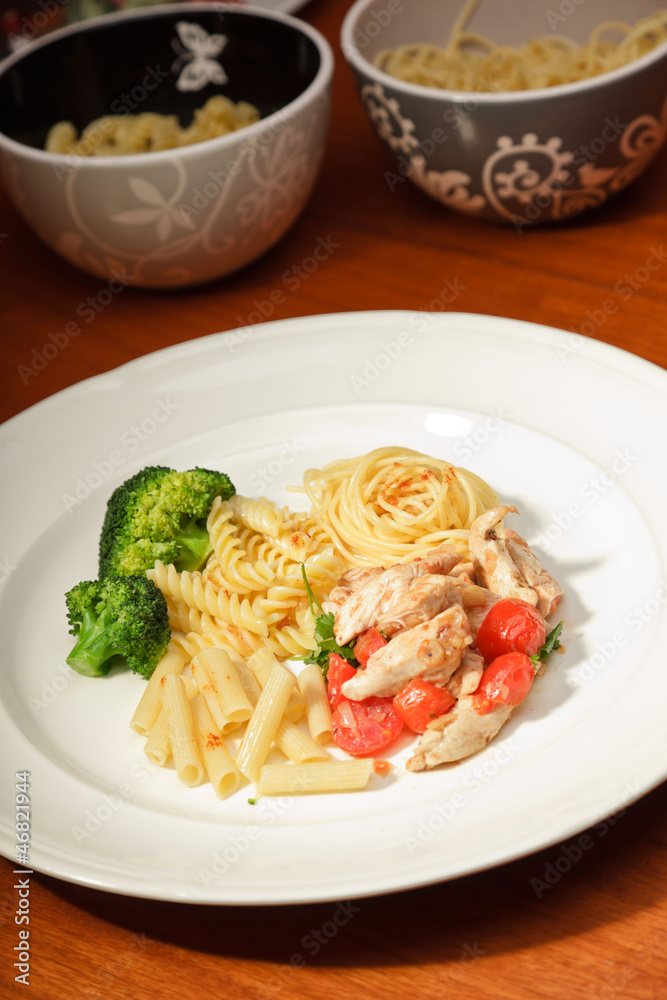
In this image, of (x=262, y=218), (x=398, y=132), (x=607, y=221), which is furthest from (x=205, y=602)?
(x=607, y=221)

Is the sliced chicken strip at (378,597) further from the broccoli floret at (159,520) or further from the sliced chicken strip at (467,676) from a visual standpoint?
the broccoli floret at (159,520)

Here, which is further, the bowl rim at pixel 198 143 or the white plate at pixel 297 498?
the bowl rim at pixel 198 143
